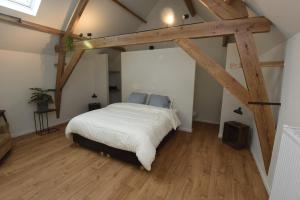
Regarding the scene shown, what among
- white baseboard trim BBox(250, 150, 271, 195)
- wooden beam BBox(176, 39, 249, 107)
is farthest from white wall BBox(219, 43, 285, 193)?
wooden beam BBox(176, 39, 249, 107)

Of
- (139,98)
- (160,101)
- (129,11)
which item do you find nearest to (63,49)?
(129,11)

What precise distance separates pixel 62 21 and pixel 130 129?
114 inches

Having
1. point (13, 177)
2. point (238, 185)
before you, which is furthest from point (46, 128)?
point (238, 185)

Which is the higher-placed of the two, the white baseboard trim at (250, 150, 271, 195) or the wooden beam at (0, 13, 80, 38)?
the wooden beam at (0, 13, 80, 38)

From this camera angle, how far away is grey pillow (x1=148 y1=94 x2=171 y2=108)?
143 inches

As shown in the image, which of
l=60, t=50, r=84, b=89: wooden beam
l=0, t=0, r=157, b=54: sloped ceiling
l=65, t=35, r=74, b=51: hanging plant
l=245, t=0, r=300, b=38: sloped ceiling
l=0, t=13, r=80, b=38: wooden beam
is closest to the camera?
l=245, t=0, r=300, b=38: sloped ceiling

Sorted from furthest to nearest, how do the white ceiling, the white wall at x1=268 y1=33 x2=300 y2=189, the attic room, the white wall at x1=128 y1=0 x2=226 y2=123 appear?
the white wall at x1=128 y1=0 x2=226 y2=123 < the attic room < the white ceiling < the white wall at x1=268 y1=33 x2=300 y2=189

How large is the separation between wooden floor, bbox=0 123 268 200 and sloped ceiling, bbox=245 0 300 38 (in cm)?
191

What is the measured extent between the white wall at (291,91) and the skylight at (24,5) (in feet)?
12.7

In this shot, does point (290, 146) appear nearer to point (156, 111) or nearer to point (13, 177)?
point (156, 111)

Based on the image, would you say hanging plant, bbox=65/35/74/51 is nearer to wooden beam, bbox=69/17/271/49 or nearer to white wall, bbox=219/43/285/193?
wooden beam, bbox=69/17/271/49

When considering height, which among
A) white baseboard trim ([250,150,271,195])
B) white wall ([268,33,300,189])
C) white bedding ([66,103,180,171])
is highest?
white wall ([268,33,300,189])

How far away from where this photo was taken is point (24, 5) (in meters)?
2.67

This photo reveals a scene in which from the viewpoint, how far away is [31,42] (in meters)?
3.24
